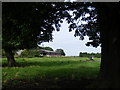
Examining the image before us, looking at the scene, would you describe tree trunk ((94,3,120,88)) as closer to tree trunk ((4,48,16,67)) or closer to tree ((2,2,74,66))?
tree ((2,2,74,66))

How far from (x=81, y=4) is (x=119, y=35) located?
398 cm

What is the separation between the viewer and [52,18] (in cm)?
1043

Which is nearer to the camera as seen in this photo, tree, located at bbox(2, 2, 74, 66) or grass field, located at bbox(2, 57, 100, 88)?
tree, located at bbox(2, 2, 74, 66)

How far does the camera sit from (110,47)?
636 cm

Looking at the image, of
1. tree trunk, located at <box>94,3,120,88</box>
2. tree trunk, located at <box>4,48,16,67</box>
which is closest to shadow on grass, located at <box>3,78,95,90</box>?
tree trunk, located at <box>94,3,120,88</box>

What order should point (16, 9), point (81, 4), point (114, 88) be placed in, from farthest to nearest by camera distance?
point (81, 4)
point (16, 9)
point (114, 88)

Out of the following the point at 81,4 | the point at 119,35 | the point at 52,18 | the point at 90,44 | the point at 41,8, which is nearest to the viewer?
the point at 119,35

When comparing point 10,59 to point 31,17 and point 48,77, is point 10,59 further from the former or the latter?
point 31,17

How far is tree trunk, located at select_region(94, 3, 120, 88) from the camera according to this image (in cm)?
597

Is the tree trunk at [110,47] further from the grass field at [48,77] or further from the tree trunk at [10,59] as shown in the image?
the tree trunk at [10,59]

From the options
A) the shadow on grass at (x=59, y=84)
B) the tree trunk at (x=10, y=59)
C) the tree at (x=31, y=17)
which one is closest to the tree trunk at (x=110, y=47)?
the shadow on grass at (x=59, y=84)

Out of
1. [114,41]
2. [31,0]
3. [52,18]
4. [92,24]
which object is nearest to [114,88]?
[114,41]

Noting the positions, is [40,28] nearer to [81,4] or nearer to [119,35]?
[81,4]

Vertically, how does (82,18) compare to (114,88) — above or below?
above
